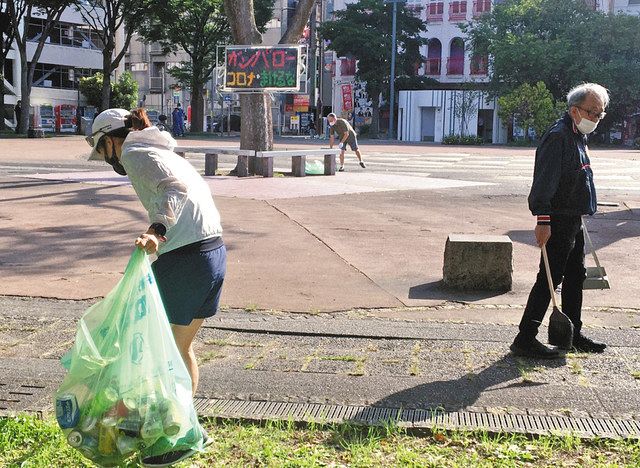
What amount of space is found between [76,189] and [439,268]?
8.76m

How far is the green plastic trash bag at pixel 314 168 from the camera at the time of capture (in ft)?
68.8

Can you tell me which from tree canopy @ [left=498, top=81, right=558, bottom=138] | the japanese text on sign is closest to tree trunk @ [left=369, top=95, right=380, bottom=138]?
tree canopy @ [left=498, top=81, right=558, bottom=138]

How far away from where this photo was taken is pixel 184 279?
386 centimetres

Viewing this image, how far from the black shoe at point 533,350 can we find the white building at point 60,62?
5717cm

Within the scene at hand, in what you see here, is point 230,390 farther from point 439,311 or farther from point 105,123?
point 439,311

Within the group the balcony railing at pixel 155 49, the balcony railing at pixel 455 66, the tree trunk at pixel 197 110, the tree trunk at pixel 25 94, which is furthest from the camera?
the balcony railing at pixel 155 49

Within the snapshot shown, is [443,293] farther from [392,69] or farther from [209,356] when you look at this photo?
[392,69]

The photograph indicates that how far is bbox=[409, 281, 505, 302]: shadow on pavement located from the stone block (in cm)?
8

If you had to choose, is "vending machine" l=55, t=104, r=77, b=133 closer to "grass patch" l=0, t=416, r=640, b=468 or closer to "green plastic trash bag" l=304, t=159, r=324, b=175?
"green plastic trash bag" l=304, t=159, r=324, b=175

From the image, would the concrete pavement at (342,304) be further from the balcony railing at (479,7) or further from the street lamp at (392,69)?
the balcony railing at (479,7)

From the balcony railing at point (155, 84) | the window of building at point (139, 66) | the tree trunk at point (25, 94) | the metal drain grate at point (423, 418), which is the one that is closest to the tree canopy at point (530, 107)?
the tree trunk at point (25, 94)

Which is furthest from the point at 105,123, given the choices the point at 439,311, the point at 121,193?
the point at 121,193

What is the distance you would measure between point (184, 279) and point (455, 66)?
61499 millimetres

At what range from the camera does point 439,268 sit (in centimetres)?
875
